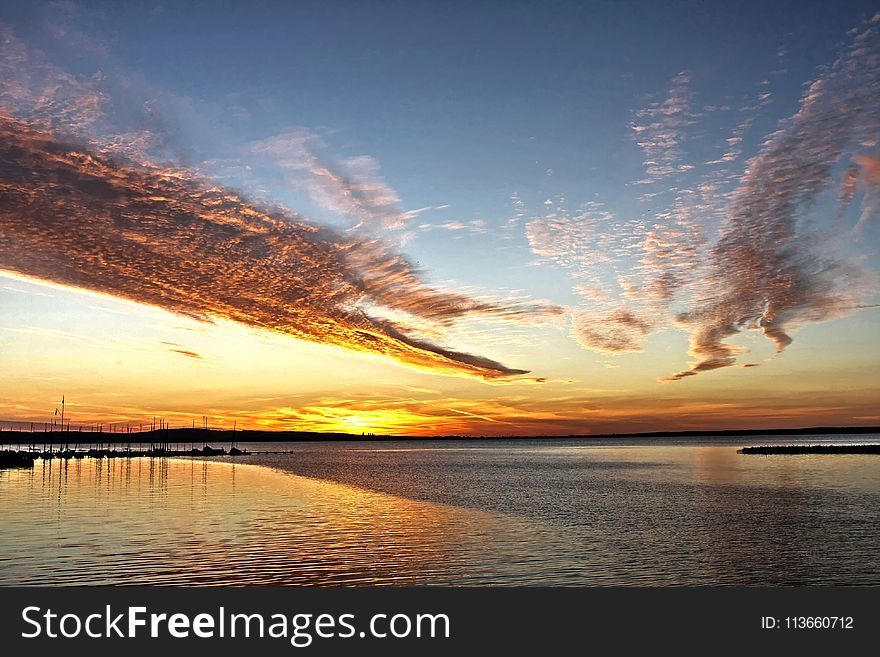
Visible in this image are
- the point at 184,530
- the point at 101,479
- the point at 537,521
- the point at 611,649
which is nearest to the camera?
the point at 611,649

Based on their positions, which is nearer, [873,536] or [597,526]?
[873,536]

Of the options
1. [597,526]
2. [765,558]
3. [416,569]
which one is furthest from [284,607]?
[597,526]

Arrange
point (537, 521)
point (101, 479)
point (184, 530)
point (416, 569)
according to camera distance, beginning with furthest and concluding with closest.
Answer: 1. point (101, 479)
2. point (537, 521)
3. point (184, 530)
4. point (416, 569)

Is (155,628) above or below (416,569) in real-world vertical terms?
above

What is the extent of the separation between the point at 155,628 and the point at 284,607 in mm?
3989

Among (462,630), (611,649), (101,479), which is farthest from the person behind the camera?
(101,479)

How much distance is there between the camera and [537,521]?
177 feet

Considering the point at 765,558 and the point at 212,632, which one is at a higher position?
the point at 212,632

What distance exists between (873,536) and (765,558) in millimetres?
11835

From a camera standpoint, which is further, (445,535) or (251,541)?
(445,535)

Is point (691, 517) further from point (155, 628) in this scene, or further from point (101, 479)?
point (101, 479)

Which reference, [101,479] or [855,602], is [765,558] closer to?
[855,602]

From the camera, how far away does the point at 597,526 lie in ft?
168

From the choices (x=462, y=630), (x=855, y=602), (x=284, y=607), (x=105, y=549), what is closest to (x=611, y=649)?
(x=462, y=630)
